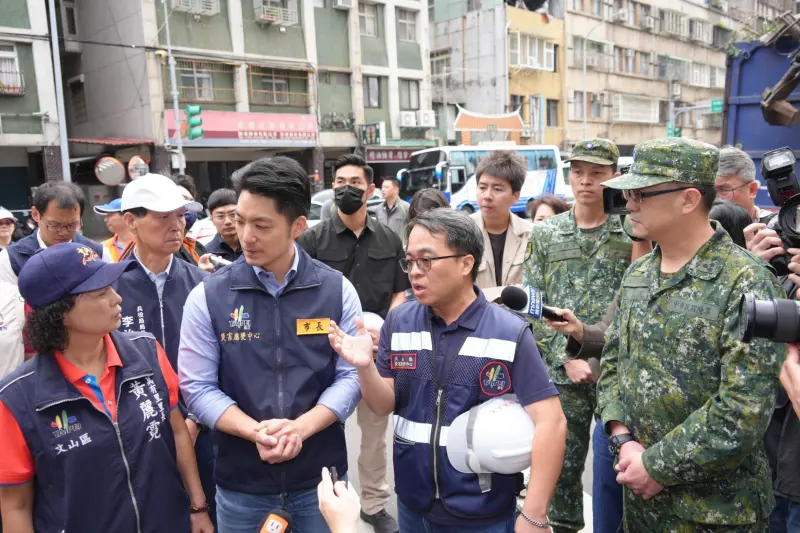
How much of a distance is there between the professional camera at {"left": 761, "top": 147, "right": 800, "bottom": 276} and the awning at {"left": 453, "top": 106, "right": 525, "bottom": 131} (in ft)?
72.5

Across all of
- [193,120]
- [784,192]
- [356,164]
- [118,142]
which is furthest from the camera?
[118,142]

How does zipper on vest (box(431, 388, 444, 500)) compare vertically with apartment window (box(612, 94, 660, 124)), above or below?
below

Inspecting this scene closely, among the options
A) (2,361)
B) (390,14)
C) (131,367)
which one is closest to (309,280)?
(131,367)

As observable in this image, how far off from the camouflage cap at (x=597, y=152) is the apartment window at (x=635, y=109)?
31.7 meters

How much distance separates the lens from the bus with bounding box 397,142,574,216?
17406 mm

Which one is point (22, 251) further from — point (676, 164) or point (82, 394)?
point (676, 164)

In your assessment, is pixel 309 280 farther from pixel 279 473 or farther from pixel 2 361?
pixel 2 361

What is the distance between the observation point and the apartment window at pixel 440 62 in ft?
97.3

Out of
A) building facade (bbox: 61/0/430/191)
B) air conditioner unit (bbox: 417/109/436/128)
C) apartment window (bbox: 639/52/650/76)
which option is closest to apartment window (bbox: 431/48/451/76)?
building facade (bbox: 61/0/430/191)

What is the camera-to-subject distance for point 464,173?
17.8 m

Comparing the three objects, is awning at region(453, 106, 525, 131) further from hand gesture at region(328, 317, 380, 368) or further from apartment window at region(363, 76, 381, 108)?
hand gesture at region(328, 317, 380, 368)

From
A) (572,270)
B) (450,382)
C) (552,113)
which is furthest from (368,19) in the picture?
(450,382)

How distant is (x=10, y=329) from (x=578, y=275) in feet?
8.38

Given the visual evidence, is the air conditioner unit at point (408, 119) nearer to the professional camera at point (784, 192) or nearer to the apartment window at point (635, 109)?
the apartment window at point (635, 109)
